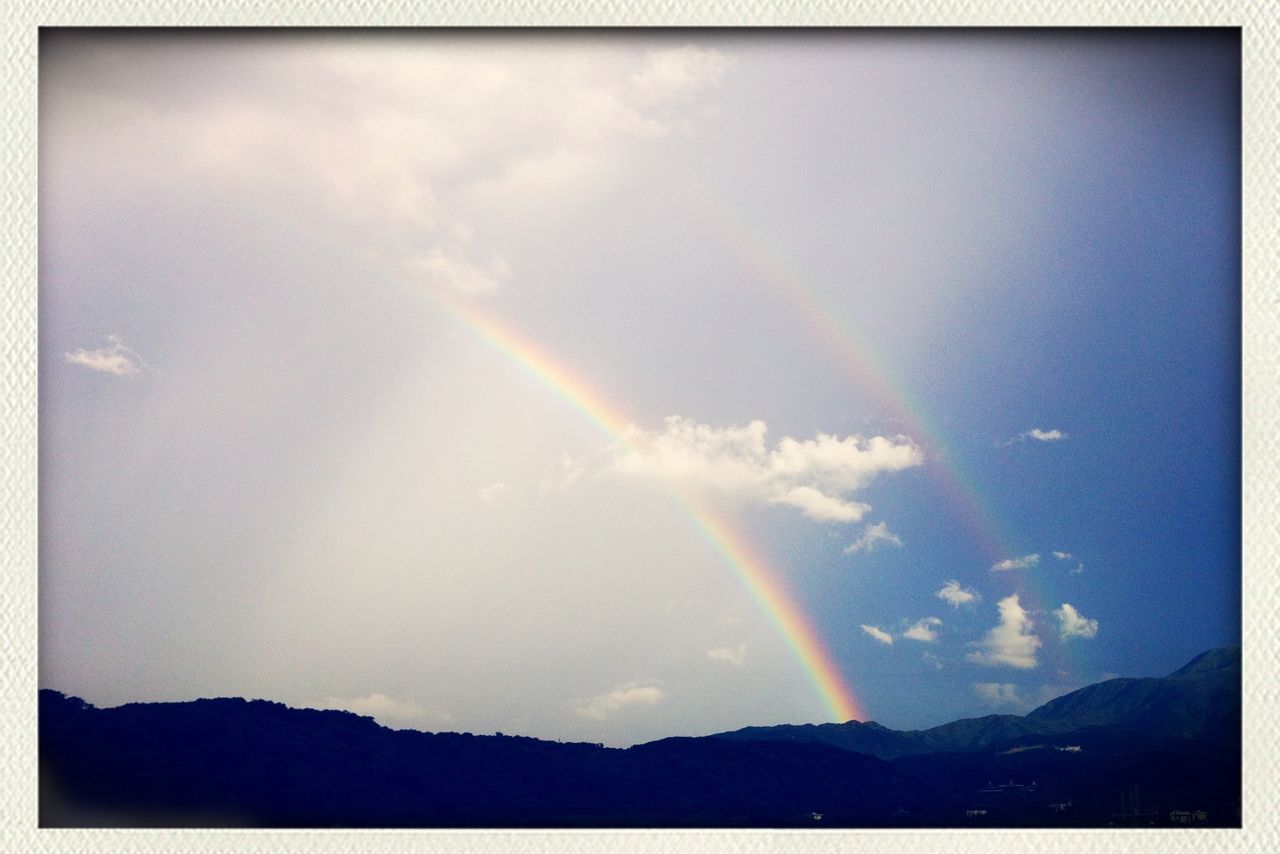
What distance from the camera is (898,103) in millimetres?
3084

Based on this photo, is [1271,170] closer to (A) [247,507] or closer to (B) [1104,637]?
(B) [1104,637]

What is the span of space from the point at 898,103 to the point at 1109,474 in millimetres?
1210

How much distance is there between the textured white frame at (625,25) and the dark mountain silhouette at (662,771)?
0.24 ft

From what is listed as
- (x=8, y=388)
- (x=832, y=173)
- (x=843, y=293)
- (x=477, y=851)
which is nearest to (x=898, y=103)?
(x=832, y=173)

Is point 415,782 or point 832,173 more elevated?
point 832,173

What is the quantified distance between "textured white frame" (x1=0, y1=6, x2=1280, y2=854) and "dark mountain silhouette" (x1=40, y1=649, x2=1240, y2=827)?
0.24ft

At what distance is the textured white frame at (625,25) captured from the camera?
115 inches

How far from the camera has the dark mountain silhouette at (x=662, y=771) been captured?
2.99 metres

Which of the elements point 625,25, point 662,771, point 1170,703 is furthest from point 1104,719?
point 625,25

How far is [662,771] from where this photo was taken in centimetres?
307

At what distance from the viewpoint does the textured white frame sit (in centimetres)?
292

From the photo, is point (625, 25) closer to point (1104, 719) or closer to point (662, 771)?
point (662, 771)

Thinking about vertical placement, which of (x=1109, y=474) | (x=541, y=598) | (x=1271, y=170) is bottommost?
(x=541, y=598)

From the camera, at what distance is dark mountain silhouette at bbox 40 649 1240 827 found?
2.99 metres
